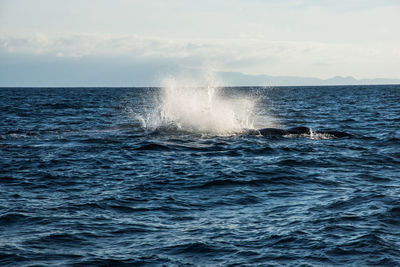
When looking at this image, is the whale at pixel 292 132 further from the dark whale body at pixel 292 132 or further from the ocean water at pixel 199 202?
the ocean water at pixel 199 202

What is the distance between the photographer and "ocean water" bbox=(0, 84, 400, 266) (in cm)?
730

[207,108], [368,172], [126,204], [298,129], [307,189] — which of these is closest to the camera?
[126,204]

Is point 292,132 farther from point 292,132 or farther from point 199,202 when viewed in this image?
point 199,202

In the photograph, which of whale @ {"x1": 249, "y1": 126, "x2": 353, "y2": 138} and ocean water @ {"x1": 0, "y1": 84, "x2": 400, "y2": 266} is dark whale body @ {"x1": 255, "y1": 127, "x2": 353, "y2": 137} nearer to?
whale @ {"x1": 249, "y1": 126, "x2": 353, "y2": 138}

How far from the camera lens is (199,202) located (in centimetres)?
1032

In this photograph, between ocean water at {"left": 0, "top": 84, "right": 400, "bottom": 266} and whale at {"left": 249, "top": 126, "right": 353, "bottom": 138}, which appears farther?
whale at {"left": 249, "top": 126, "right": 353, "bottom": 138}

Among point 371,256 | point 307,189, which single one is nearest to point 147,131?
point 307,189

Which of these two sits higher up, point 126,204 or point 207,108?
point 207,108

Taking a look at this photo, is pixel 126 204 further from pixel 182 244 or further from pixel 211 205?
pixel 182 244

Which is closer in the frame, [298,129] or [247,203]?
[247,203]

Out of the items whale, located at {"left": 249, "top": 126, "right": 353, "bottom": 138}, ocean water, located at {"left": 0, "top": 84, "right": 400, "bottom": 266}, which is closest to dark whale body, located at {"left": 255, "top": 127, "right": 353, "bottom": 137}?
whale, located at {"left": 249, "top": 126, "right": 353, "bottom": 138}

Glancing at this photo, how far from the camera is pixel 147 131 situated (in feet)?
78.6

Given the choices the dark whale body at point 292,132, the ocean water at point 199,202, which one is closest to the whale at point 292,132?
the dark whale body at point 292,132

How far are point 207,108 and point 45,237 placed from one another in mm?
17856
